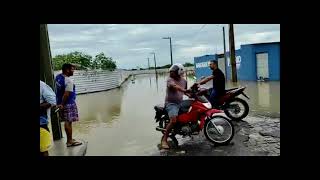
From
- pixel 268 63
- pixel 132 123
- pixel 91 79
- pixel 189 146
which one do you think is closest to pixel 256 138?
pixel 189 146

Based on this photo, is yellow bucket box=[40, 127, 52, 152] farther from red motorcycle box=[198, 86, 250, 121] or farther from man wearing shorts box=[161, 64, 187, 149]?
red motorcycle box=[198, 86, 250, 121]

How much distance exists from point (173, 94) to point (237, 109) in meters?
2.14

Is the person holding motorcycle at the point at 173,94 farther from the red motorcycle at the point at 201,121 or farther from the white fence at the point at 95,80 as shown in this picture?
the white fence at the point at 95,80

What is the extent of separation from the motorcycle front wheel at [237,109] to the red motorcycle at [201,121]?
1.68m

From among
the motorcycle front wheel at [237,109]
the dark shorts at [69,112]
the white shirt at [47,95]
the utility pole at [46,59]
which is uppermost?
the utility pole at [46,59]

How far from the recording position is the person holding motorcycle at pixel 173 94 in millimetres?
5496

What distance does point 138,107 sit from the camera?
33.3ft

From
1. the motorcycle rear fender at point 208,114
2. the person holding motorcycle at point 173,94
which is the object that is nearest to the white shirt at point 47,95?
the person holding motorcycle at point 173,94

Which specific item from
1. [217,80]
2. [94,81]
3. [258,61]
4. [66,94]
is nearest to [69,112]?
[66,94]

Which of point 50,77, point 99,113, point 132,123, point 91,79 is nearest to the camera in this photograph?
point 50,77

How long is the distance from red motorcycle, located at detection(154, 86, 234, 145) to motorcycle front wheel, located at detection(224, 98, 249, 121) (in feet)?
5.52
